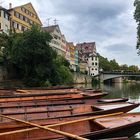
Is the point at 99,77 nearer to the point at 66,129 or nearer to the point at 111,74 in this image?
the point at 111,74

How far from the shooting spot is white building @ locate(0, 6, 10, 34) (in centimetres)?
4755

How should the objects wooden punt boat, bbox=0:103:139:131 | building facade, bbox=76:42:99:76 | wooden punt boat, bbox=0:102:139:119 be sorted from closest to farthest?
wooden punt boat, bbox=0:103:139:131, wooden punt boat, bbox=0:102:139:119, building facade, bbox=76:42:99:76

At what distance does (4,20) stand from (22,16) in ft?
23.9

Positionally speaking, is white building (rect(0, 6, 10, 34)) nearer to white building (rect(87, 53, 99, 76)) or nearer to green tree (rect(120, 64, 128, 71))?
white building (rect(87, 53, 99, 76))

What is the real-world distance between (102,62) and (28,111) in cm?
9785

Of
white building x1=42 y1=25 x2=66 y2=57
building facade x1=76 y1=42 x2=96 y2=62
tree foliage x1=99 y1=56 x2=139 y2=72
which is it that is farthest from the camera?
tree foliage x1=99 y1=56 x2=139 y2=72

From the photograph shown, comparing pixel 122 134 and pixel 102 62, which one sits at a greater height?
pixel 102 62

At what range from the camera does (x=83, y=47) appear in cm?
10762

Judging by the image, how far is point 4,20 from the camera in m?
48.5

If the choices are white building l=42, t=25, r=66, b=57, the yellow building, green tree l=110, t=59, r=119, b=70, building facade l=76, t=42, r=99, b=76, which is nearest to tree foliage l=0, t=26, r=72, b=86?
the yellow building

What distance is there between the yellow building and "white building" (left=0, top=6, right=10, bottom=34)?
4.68 ft

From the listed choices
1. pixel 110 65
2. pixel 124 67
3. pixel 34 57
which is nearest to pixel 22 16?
pixel 34 57

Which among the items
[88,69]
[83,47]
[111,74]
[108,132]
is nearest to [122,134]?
[108,132]

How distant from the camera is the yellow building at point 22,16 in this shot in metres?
52.0
